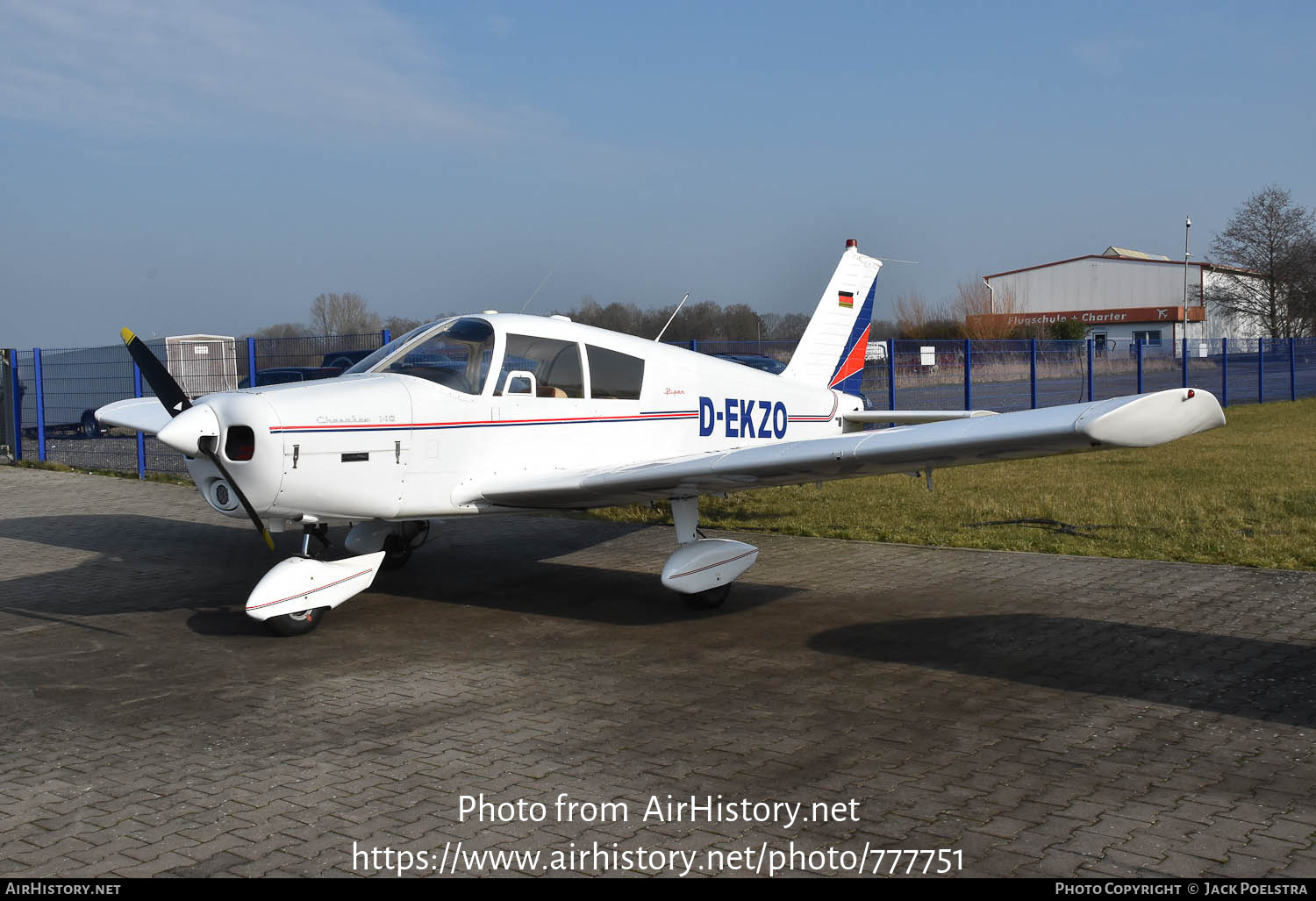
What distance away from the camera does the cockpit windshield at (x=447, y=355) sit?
7184 mm

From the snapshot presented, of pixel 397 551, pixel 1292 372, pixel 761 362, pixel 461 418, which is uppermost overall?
pixel 761 362

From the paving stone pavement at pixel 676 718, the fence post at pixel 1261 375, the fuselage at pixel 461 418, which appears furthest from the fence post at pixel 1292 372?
the fuselage at pixel 461 418

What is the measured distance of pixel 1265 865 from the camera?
337 centimetres

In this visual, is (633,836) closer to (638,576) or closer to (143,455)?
(638,576)

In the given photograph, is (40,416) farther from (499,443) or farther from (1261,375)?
(1261,375)

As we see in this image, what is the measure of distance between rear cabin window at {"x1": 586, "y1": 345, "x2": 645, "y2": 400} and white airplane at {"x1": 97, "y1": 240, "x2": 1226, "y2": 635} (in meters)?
0.01

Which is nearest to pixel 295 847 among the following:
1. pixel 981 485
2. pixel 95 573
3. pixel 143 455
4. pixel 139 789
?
pixel 139 789

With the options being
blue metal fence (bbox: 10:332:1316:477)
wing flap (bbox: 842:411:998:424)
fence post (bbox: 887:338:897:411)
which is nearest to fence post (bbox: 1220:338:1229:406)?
blue metal fence (bbox: 10:332:1316:477)

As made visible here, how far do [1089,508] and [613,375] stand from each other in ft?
20.1

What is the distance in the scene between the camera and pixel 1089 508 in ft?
37.3

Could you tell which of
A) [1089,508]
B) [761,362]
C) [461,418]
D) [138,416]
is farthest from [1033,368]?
[138,416]

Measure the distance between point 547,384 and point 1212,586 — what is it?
501 centimetres

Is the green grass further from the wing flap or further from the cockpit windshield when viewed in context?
the cockpit windshield
